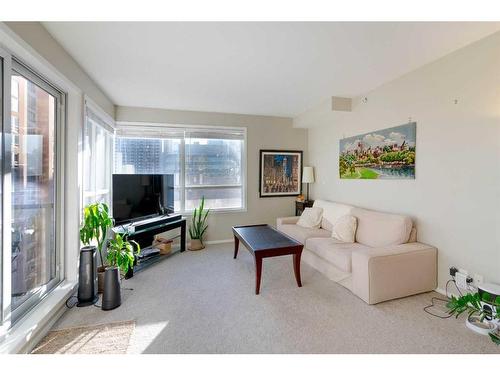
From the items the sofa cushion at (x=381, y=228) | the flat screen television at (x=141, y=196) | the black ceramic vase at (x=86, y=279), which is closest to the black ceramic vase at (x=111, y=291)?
the black ceramic vase at (x=86, y=279)

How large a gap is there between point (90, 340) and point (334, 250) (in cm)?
250

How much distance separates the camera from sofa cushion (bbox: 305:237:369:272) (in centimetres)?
256

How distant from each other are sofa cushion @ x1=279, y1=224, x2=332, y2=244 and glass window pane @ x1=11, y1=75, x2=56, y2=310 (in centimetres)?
300

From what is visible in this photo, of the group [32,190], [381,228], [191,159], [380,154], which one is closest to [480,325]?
[381,228]

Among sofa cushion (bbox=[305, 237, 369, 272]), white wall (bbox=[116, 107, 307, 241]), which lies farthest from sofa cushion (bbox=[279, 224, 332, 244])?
white wall (bbox=[116, 107, 307, 241])

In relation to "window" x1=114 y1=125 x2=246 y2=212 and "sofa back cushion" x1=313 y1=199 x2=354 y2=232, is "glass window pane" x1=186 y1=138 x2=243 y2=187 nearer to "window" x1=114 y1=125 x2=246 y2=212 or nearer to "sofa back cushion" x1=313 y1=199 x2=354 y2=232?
"window" x1=114 y1=125 x2=246 y2=212

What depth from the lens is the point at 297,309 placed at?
2.18 meters

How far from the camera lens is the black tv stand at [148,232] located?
300 cm

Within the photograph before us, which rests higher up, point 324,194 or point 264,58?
point 264,58

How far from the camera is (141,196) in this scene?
11.2 ft
